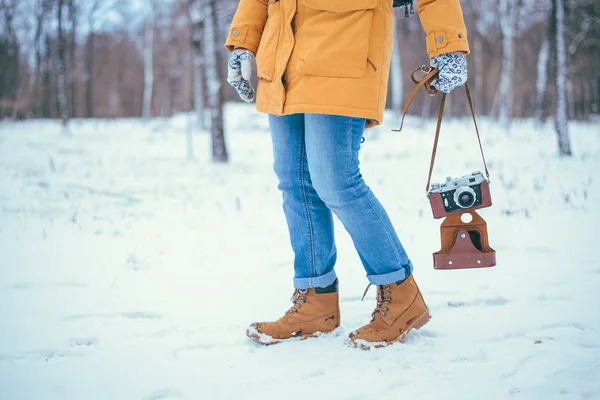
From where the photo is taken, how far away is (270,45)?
1.95 meters

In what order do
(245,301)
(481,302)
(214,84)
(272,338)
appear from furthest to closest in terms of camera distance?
(214,84) → (245,301) → (481,302) → (272,338)

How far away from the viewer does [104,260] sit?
325 centimetres

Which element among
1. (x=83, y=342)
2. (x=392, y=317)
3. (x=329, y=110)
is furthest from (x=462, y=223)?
(x=83, y=342)

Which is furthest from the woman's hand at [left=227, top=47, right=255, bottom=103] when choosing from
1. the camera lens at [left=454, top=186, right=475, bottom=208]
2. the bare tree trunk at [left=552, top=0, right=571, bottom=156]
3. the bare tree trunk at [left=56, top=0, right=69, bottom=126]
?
the bare tree trunk at [left=56, top=0, right=69, bottom=126]

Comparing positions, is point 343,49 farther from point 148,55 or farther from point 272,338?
point 148,55

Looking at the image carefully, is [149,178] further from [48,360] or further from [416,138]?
[416,138]

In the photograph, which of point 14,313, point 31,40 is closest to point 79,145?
point 14,313

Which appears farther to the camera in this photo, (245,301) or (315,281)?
(245,301)

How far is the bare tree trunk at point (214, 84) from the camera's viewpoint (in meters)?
8.23

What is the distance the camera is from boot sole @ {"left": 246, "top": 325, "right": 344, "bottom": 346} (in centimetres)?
202

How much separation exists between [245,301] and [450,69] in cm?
149

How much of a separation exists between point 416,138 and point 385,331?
11792 millimetres

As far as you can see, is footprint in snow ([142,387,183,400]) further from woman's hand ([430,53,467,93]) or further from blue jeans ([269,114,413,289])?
woman's hand ([430,53,467,93])

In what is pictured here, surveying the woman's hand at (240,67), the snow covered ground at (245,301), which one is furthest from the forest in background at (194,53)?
the woman's hand at (240,67)
